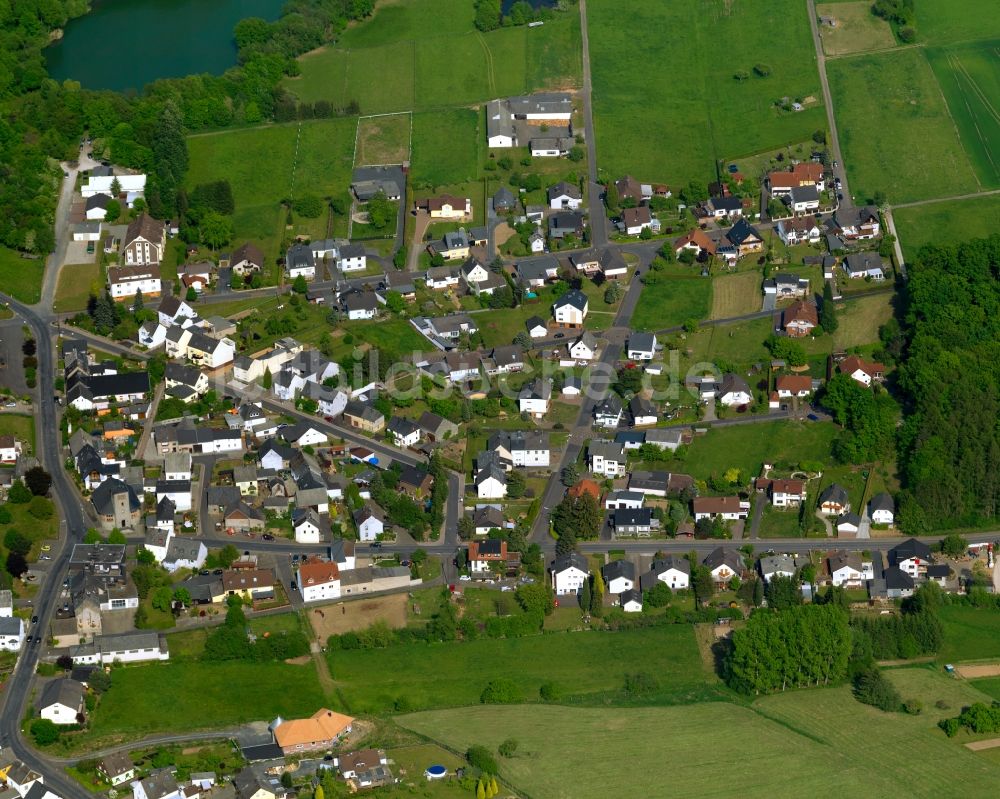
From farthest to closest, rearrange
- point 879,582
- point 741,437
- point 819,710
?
point 741,437
point 879,582
point 819,710

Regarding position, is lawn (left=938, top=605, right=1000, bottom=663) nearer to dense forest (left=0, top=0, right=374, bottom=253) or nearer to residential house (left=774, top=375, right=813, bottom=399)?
residential house (left=774, top=375, right=813, bottom=399)

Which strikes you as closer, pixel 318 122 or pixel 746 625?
pixel 746 625

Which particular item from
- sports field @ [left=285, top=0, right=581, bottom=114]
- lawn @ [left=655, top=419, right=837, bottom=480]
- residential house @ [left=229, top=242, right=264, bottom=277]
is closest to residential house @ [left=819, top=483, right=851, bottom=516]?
lawn @ [left=655, top=419, right=837, bottom=480]

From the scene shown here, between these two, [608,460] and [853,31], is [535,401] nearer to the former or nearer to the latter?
[608,460]

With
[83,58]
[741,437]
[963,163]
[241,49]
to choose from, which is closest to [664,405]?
[741,437]

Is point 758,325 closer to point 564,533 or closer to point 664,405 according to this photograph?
point 664,405

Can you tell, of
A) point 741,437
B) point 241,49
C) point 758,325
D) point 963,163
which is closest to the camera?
point 741,437
